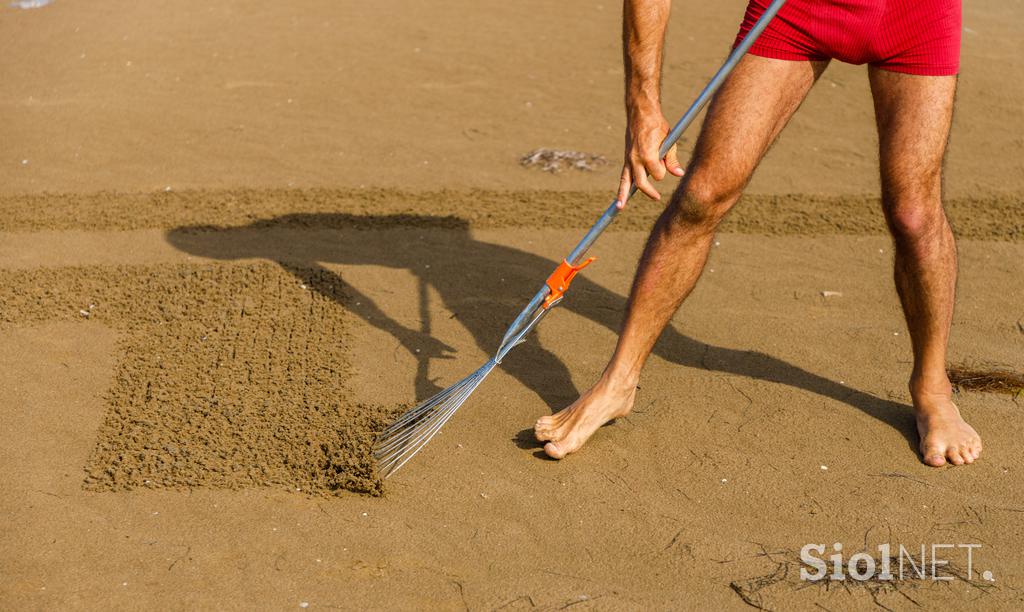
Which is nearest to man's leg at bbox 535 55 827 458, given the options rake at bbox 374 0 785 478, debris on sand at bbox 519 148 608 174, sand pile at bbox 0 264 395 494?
rake at bbox 374 0 785 478

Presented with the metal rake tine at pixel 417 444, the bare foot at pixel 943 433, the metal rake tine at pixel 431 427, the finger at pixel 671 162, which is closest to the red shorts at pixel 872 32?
the finger at pixel 671 162

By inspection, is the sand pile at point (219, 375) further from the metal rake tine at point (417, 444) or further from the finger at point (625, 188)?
the finger at point (625, 188)

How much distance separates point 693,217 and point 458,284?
1392mm

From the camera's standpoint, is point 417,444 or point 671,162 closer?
point 671,162

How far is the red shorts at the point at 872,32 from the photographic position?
9.79 feet

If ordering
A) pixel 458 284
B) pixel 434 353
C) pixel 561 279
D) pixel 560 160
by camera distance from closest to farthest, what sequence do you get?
1. pixel 561 279
2. pixel 434 353
3. pixel 458 284
4. pixel 560 160

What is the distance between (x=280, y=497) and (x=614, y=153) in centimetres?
311

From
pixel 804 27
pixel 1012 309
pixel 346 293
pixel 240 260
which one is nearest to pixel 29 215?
pixel 240 260

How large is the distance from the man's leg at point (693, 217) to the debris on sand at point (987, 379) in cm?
109

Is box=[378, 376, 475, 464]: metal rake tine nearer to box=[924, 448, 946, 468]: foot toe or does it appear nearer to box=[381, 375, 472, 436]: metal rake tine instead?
box=[381, 375, 472, 436]: metal rake tine

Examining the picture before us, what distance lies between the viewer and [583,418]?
128 inches

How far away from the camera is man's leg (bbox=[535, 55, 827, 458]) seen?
305cm

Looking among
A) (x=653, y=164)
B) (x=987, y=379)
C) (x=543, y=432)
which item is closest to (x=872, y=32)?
(x=653, y=164)

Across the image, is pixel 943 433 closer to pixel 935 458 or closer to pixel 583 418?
pixel 935 458
